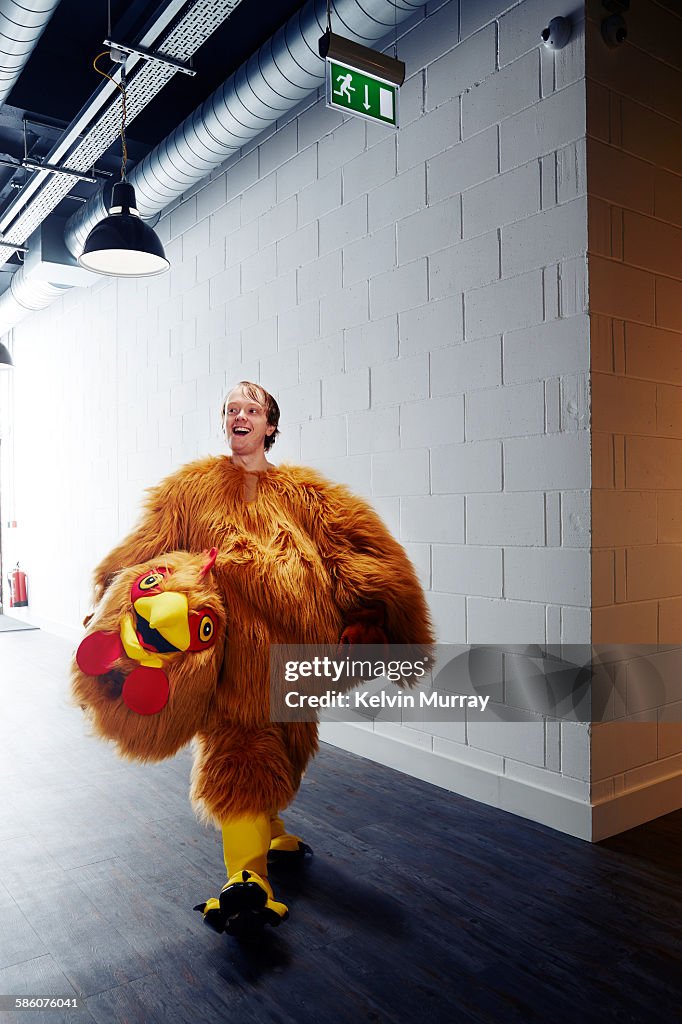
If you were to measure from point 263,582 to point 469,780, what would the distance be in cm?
136

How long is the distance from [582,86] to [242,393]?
1.50 metres

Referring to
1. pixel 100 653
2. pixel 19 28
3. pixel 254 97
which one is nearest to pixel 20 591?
pixel 254 97

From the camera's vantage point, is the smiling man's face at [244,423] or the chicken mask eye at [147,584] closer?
the chicken mask eye at [147,584]

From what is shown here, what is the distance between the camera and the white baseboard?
2637 mm

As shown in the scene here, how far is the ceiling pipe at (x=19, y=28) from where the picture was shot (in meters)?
2.93

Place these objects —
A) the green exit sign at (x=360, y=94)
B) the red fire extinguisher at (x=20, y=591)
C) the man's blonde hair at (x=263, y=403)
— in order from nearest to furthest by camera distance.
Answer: the man's blonde hair at (x=263, y=403) < the green exit sign at (x=360, y=94) < the red fire extinguisher at (x=20, y=591)

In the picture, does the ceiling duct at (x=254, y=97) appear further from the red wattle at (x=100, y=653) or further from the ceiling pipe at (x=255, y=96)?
the red wattle at (x=100, y=653)

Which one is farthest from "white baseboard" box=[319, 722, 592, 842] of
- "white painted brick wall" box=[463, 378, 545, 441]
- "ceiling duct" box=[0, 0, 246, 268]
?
"ceiling duct" box=[0, 0, 246, 268]

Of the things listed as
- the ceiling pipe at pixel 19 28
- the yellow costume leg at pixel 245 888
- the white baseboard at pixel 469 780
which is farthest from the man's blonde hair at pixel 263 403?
the ceiling pipe at pixel 19 28

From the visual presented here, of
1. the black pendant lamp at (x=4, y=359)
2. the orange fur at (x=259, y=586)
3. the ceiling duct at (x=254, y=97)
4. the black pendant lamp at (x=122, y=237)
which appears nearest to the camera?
the orange fur at (x=259, y=586)

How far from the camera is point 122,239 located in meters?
3.65

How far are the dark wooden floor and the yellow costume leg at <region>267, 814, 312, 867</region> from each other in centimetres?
7

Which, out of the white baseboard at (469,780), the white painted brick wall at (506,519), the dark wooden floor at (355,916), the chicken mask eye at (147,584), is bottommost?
the dark wooden floor at (355,916)

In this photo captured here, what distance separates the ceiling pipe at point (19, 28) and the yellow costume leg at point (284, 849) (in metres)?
2.99
